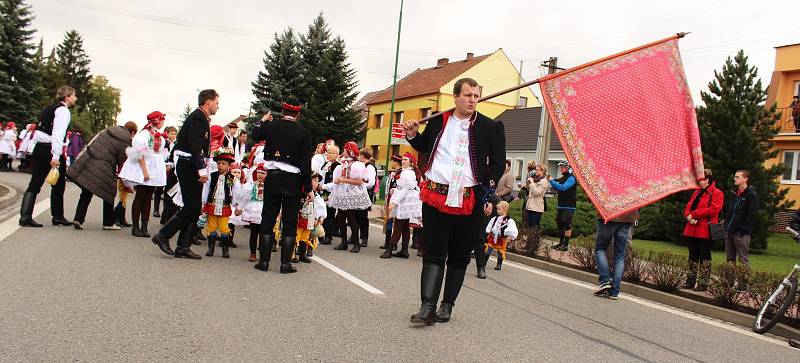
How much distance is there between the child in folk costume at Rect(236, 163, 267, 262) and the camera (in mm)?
9008

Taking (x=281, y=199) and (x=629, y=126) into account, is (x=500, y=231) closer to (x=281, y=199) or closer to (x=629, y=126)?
(x=281, y=199)

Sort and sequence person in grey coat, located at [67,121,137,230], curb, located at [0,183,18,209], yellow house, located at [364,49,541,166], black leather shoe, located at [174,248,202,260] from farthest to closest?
yellow house, located at [364,49,541,166] < curb, located at [0,183,18,209] < person in grey coat, located at [67,121,137,230] < black leather shoe, located at [174,248,202,260]

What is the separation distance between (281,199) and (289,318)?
9.33 ft

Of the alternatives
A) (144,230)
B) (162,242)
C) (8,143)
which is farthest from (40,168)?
(8,143)

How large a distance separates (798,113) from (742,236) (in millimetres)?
23731

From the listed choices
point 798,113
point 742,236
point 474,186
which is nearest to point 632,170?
point 474,186

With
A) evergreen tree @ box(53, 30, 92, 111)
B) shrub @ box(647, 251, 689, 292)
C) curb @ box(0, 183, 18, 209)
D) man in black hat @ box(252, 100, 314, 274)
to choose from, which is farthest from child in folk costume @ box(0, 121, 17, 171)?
evergreen tree @ box(53, 30, 92, 111)

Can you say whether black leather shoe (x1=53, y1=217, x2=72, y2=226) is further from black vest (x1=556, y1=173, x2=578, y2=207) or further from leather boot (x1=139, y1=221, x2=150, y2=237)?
black vest (x1=556, y1=173, x2=578, y2=207)

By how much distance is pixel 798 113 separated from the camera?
30.0 metres

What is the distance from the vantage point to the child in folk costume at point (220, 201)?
9023 mm

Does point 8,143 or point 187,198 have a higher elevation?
point 8,143

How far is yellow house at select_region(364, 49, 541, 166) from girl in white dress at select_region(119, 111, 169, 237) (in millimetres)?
45114

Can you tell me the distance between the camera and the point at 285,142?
26.1 feet

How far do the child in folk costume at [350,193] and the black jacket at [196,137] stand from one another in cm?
356
